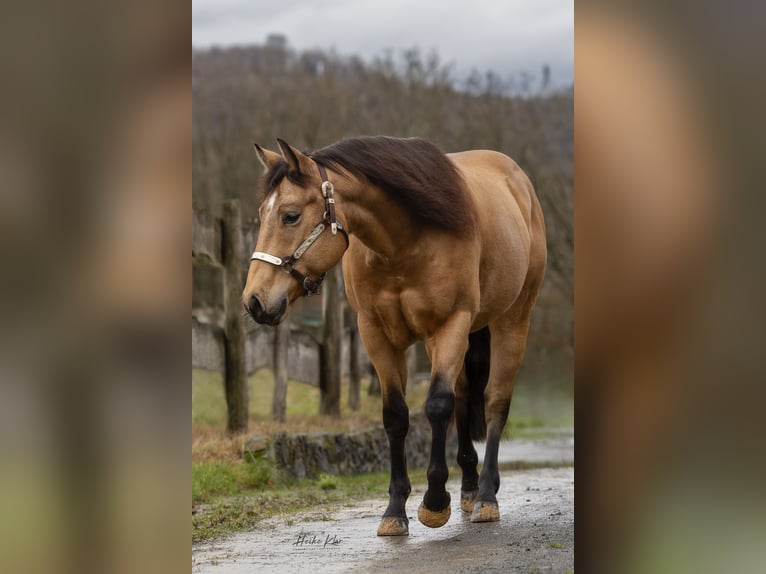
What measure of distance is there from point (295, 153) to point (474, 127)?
15775 millimetres

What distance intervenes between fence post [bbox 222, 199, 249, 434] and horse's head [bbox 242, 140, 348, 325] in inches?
174

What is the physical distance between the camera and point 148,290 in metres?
2.03

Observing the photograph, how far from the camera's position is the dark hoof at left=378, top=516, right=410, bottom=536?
5199mm

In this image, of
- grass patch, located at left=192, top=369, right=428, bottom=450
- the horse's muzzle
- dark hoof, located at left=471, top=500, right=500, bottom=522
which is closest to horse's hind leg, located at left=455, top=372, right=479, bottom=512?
dark hoof, located at left=471, top=500, right=500, bottom=522

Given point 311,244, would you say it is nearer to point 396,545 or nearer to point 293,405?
point 396,545

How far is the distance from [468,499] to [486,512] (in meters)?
0.52

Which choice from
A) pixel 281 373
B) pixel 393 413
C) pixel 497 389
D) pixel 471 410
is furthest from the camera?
pixel 281 373

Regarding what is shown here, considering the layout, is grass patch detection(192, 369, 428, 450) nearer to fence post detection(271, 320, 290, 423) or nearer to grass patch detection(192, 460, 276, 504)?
fence post detection(271, 320, 290, 423)

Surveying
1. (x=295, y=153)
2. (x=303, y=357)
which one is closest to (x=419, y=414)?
(x=303, y=357)

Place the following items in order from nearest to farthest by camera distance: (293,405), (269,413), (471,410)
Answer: (471,410), (269,413), (293,405)

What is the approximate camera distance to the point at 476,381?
6430 millimetres

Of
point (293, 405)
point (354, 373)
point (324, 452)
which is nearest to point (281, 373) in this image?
point (324, 452)

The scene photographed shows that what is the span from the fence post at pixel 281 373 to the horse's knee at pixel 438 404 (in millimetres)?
5396

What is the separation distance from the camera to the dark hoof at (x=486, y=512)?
5.66 meters
